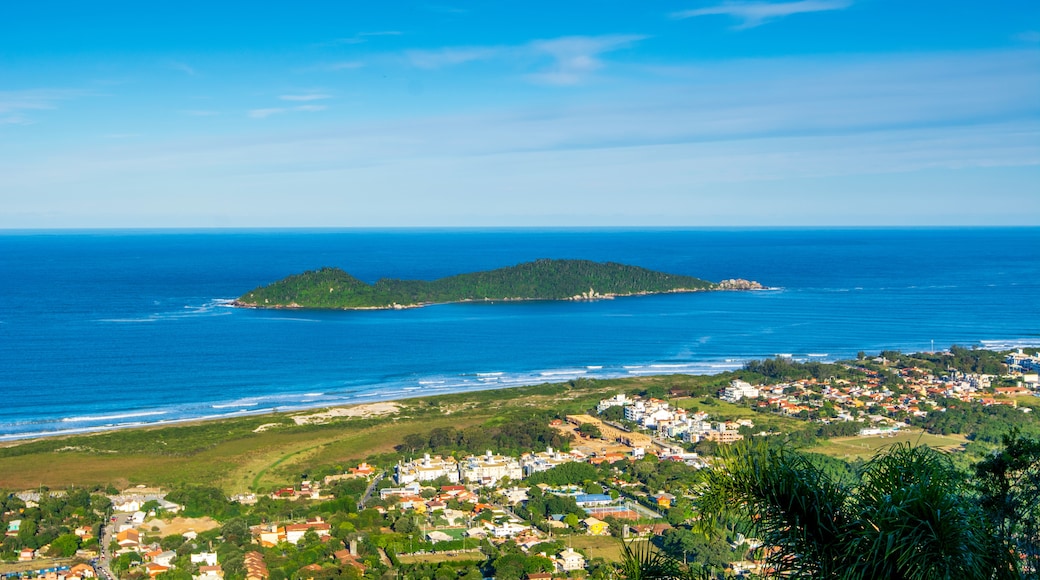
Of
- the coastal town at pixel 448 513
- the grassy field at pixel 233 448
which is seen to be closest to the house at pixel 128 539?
the coastal town at pixel 448 513

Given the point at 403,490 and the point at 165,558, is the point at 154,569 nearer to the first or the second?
the point at 165,558

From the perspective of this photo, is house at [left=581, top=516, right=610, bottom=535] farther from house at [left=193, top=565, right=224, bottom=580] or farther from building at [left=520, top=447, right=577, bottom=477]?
house at [left=193, top=565, right=224, bottom=580]

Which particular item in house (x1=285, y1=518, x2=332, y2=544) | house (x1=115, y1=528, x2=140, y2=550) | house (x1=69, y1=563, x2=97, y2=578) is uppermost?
house (x1=69, y1=563, x2=97, y2=578)

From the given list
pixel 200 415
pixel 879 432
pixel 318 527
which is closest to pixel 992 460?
pixel 318 527

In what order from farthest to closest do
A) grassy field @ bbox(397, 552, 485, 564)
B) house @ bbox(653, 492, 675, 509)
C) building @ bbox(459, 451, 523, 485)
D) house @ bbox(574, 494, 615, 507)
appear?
building @ bbox(459, 451, 523, 485)
house @ bbox(574, 494, 615, 507)
house @ bbox(653, 492, 675, 509)
grassy field @ bbox(397, 552, 485, 564)

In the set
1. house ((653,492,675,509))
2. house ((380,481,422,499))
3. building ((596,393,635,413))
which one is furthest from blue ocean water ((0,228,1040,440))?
house ((653,492,675,509))

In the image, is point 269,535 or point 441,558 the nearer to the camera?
point 441,558

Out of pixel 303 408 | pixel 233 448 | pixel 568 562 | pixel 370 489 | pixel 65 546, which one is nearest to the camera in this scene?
pixel 568 562

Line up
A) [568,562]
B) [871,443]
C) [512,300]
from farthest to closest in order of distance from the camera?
[512,300]
[871,443]
[568,562]

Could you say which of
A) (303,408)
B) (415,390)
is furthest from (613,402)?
(303,408)
